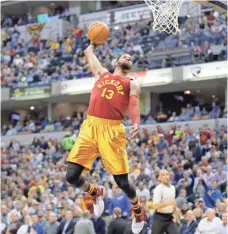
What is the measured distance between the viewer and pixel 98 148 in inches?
330

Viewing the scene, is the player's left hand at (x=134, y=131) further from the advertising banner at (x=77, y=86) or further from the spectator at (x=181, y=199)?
the advertising banner at (x=77, y=86)

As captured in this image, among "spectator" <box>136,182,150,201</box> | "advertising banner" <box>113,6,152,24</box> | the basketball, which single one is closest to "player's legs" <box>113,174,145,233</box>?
the basketball

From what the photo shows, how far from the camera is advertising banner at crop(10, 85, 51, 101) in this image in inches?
1201

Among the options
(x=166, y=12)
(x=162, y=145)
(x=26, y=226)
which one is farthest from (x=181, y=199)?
(x=162, y=145)

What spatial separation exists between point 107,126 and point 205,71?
58.2ft

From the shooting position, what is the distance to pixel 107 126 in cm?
838

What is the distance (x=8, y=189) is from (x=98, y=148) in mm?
12645

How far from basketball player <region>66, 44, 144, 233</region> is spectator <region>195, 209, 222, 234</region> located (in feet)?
12.8

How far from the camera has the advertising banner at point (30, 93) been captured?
100 ft

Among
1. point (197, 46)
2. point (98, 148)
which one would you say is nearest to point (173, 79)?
point (197, 46)

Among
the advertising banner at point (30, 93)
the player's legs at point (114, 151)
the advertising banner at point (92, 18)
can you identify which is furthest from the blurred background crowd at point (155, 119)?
the player's legs at point (114, 151)

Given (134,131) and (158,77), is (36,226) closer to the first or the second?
(134,131)

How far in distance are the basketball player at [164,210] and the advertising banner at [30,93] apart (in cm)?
2036

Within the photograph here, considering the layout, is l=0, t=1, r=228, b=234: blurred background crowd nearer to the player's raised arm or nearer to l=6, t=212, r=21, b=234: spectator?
l=6, t=212, r=21, b=234: spectator
